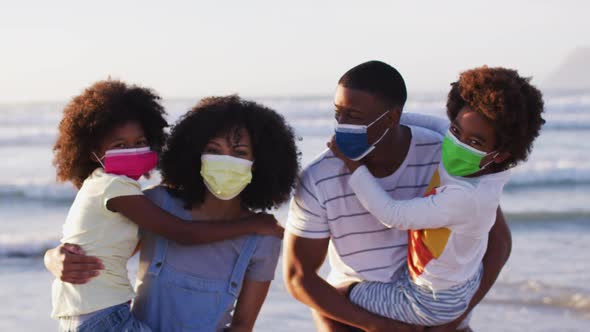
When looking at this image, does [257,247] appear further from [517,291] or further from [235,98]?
[517,291]

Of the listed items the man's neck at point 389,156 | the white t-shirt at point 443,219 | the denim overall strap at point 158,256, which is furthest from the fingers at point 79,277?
the man's neck at point 389,156

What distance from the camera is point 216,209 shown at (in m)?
3.61

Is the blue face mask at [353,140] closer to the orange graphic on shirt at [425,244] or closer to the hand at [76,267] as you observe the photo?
the orange graphic on shirt at [425,244]

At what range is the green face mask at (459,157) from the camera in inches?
134

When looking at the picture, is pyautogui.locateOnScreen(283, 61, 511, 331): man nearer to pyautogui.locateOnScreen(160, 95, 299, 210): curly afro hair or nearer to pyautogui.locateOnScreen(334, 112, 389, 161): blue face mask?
pyautogui.locateOnScreen(334, 112, 389, 161): blue face mask

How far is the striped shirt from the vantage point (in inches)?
144

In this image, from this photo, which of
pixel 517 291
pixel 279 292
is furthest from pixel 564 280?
pixel 279 292

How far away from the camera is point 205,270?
3.53 m

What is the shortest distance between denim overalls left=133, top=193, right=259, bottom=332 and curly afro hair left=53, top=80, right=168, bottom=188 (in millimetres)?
530

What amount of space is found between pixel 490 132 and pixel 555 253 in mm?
4440

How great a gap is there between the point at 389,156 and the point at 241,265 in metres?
0.84

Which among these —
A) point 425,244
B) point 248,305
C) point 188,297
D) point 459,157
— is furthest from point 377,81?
point 188,297

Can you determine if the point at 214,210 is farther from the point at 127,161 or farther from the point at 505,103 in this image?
the point at 505,103

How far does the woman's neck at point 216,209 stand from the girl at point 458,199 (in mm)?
511
